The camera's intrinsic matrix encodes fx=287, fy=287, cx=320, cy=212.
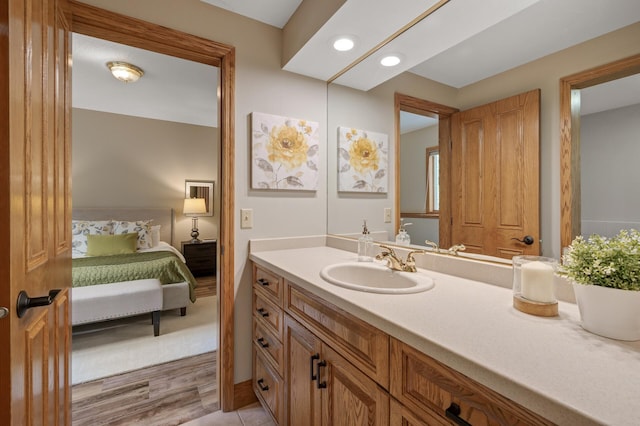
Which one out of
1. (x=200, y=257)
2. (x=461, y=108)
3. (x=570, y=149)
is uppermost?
(x=461, y=108)

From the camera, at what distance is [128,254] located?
3.34 metres

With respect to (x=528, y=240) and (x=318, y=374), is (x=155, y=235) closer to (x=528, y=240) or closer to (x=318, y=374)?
(x=318, y=374)

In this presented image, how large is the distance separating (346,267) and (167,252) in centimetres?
288

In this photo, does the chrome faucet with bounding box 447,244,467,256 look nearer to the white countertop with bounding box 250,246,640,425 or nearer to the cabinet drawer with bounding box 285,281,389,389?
the white countertop with bounding box 250,246,640,425

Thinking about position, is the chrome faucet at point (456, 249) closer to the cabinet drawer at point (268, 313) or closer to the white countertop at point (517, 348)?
the white countertop at point (517, 348)

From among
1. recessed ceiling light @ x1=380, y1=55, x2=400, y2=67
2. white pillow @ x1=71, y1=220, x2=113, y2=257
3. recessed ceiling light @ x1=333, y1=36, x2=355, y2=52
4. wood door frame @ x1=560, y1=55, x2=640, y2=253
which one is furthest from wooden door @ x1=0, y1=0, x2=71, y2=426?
white pillow @ x1=71, y1=220, x2=113, y2=257

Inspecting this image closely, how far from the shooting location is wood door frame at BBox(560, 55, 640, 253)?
903mm

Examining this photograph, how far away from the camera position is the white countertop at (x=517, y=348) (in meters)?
0.45

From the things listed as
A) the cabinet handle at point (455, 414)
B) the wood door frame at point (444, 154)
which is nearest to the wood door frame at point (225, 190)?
the wood door frame at point (444, 154)

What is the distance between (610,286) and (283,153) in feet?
5.39

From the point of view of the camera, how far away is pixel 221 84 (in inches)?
68.5

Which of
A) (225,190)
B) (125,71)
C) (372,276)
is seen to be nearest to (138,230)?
(125,71)

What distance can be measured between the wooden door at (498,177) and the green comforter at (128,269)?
290 cm
